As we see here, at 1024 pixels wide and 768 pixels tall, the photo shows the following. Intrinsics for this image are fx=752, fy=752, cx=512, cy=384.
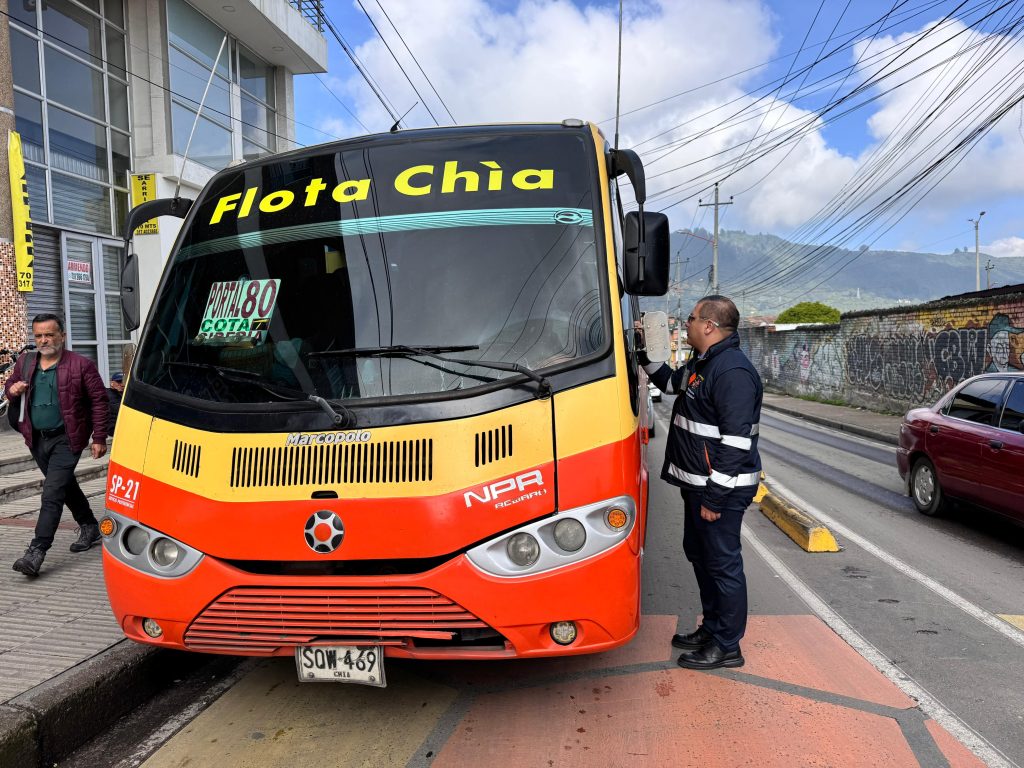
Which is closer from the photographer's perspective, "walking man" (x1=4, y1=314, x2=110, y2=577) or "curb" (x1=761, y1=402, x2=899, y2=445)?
"walking man" (x1=4, y1=314, x2=110, y2=577)

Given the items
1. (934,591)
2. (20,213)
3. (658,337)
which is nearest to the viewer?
(658,337)

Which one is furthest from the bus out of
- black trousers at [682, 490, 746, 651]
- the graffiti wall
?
the graffiti wall

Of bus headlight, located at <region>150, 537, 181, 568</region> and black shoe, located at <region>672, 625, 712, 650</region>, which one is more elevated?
bus headlight, located at <region>150, 537, 181, 568</region>

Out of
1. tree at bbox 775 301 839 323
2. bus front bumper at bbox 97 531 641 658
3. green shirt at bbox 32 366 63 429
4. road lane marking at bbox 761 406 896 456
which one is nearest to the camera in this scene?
bus front bumper at bbox 97 531 641 658

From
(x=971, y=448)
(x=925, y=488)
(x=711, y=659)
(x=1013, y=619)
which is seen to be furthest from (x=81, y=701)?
(x=925, y=488)

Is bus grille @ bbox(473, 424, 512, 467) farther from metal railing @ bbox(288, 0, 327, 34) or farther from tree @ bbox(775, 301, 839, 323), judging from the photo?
tree @ bbox(775, 301, 839, 323)

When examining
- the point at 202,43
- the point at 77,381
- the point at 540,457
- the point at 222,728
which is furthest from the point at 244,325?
the point at 202,43

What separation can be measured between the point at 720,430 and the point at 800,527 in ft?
12.0

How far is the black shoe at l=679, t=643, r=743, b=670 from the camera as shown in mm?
3994

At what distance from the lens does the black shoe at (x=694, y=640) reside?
4.13m

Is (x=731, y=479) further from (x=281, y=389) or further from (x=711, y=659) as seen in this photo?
(x=281, y=389)

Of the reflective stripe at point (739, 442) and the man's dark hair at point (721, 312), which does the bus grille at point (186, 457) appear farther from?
the man's dark hair at point (721, 312)

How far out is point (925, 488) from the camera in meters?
8.06

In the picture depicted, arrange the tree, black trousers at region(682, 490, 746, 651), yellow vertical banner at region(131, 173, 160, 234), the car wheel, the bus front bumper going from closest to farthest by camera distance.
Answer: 1. the bus front bumper
2. black trousers at region(682, 490, 746, 651)
3. the car wheel
4. yellow vertical banner at region(131, 173, 160, 234)
5. the tree
